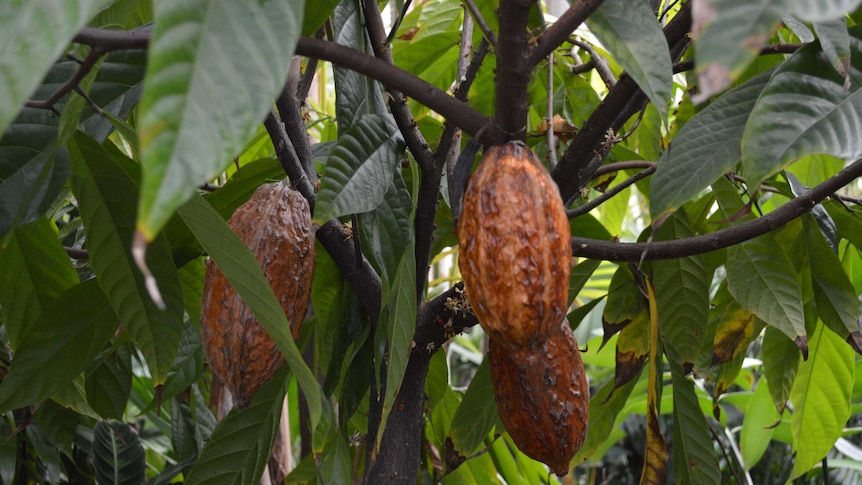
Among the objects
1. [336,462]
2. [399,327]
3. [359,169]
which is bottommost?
[336,462]

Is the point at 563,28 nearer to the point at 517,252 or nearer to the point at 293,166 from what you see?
the point at 517,252

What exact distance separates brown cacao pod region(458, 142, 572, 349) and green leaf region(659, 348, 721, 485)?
1.19 feet

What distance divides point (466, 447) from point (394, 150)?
12.2 inches

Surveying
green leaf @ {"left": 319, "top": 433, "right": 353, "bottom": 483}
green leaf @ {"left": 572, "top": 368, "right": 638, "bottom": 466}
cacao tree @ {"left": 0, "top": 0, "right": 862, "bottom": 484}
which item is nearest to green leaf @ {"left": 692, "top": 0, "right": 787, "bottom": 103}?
cacao tree @ {"left": 0, "top": 0, "right": 862, "bottom": 484}

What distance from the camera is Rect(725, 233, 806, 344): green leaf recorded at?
2.07 feet

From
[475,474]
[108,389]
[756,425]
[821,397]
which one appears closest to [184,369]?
[108,389]

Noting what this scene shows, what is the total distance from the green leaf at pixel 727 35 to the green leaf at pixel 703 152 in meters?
0.20

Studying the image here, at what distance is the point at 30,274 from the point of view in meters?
0.63

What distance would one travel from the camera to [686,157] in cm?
46

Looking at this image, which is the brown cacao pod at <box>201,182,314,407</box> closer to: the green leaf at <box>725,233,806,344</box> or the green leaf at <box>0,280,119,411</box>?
the green leaf at <box>0,280,119,411</box>

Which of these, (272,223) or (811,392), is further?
(811,392)

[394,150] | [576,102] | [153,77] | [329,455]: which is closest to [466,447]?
[329,455]

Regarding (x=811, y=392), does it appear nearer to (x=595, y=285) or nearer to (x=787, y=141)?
(x=787, y=141)

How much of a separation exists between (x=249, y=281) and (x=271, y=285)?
66 millimetres
